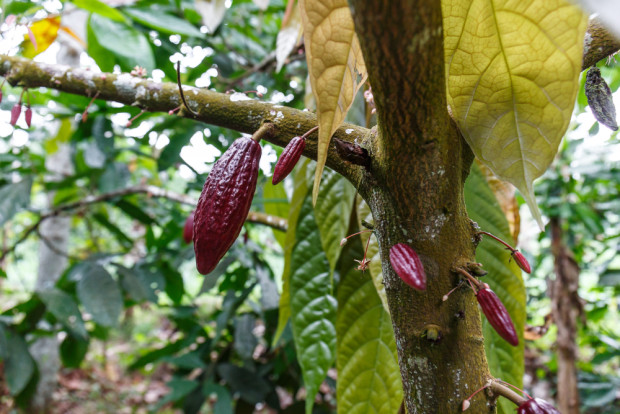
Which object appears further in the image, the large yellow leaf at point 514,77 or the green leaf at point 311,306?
the green leaf at point 311,306

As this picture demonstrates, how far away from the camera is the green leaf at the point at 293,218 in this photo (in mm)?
686

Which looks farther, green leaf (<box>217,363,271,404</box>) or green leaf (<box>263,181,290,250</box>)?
green leaf (<box>217,363,271,404</box>)

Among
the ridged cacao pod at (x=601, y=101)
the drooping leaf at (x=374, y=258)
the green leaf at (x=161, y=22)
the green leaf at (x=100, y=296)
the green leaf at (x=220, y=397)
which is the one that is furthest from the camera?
the green leaf at (x=220, y=397)

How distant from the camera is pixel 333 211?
0.64 meters

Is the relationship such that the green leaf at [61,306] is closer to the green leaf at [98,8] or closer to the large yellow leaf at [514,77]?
the green leaf at [98,8]

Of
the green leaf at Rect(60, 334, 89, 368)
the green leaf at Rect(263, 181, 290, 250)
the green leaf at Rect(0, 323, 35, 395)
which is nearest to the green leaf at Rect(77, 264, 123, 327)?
the green leaf at Rect(0, 323, 35, 395)

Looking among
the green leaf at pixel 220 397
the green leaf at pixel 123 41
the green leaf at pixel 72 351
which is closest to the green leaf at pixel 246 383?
the green leaf at pixel 220 397

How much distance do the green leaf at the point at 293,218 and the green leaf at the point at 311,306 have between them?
0.01 m

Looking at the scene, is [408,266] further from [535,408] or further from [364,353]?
[364,353]

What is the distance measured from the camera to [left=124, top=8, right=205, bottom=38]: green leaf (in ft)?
3.45

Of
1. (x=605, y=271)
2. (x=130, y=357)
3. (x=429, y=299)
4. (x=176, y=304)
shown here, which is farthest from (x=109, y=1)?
(x=130, y=357)

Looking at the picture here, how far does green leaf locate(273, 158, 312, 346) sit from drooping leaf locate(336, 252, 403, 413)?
13 cm

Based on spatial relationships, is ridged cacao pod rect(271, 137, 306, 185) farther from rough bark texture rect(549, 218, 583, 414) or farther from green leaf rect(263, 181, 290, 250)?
rough bark texture rect(549, 218, 583, 414)

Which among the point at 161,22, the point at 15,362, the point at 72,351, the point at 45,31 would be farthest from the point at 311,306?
the point at 72,351
